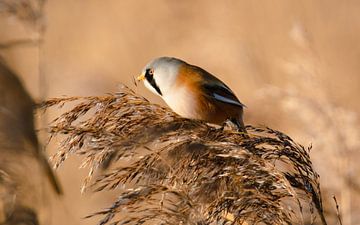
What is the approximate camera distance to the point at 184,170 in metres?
3.54

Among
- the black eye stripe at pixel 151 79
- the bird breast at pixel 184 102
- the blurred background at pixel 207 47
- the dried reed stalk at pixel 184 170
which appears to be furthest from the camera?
the blurred background at pixel 207 47

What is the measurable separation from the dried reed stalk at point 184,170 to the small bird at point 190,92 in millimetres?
1406

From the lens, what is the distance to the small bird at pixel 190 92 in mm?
5375

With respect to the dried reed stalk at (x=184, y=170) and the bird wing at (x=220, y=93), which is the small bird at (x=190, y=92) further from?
the dried reed stalk at (x=184, y=170)

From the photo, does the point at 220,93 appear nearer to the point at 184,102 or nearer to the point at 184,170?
the point at 184,102

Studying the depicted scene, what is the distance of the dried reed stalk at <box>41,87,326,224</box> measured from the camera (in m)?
3.43

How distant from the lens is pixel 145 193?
3443 millimetres

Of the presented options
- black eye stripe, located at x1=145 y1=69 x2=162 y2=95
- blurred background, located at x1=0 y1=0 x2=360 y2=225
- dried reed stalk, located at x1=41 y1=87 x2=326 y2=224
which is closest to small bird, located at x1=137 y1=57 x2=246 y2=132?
black eye stripe, located at x1=145 y1=69 x2=162 y2=95

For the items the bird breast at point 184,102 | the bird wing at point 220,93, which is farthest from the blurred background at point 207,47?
the bird breast at point 184,102

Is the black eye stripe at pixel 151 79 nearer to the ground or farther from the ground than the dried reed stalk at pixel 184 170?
farther from the ground

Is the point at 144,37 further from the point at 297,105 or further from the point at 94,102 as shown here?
the point at 94,102

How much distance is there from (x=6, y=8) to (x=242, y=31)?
8.90 meters

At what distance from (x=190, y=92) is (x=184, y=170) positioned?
195cm

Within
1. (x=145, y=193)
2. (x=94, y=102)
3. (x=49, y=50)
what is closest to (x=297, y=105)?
(x=94, y=102)
